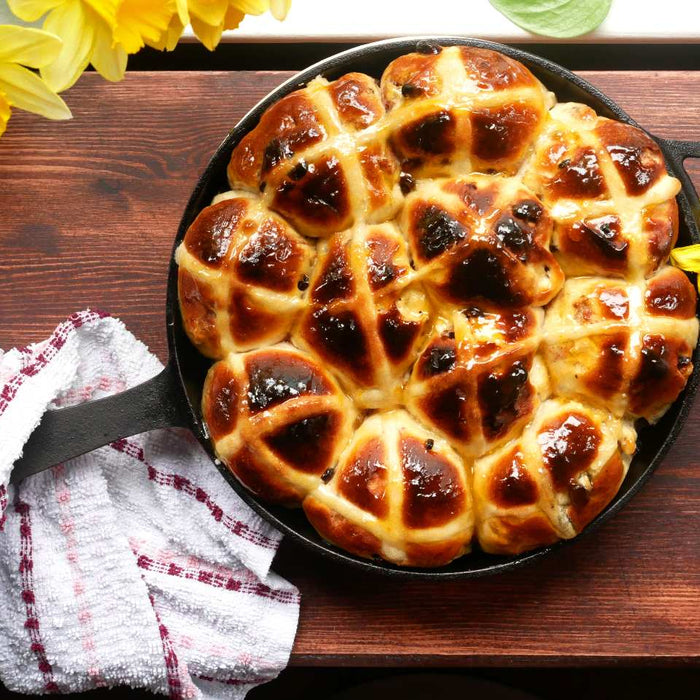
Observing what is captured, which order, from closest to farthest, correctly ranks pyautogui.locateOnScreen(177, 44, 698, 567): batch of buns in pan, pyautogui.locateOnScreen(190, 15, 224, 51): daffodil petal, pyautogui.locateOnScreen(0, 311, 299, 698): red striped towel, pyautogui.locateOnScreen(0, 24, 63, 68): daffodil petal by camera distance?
pyautogui.locateOnScreen(0, 24, 63, 68): daffodil petal
pyautogui.locateOnScreen(190, 15, 224, 51): daffodil petal
pyautogui.locateOnScreen(177, 44, 698, 567): batch of buns in pan
pyautogui.locateOnScreen(0, 311, 299, 698): red striped towel

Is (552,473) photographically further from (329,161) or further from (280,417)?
(329,161)

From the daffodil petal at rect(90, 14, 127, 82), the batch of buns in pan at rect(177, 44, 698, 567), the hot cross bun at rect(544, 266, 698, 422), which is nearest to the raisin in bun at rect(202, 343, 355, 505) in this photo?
the batch of buns in pan at rect(177, 44, 698, 567)

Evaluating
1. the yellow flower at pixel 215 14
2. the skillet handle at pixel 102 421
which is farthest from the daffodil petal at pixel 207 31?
the skillet handle at pixel 102 421

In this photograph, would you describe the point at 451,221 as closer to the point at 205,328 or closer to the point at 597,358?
the point at 597,358

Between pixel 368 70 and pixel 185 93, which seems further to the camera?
pixel 185 93

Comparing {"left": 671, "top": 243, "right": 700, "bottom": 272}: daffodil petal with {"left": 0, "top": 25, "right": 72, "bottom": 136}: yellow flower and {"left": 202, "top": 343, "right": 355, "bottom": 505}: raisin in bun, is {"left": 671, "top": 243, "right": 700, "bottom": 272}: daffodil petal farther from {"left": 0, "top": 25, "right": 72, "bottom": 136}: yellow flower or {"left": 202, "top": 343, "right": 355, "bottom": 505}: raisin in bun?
{"left": 0, "top": 25, "right": 72, "bottom": 136}: yellow flower

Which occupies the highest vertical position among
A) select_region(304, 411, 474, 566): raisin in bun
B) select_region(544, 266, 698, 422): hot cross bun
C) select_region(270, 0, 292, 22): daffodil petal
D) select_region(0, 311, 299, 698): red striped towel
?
select_region(270, 0, 292, 22): daffodil petal

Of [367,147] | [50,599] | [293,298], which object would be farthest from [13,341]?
[367,147]
